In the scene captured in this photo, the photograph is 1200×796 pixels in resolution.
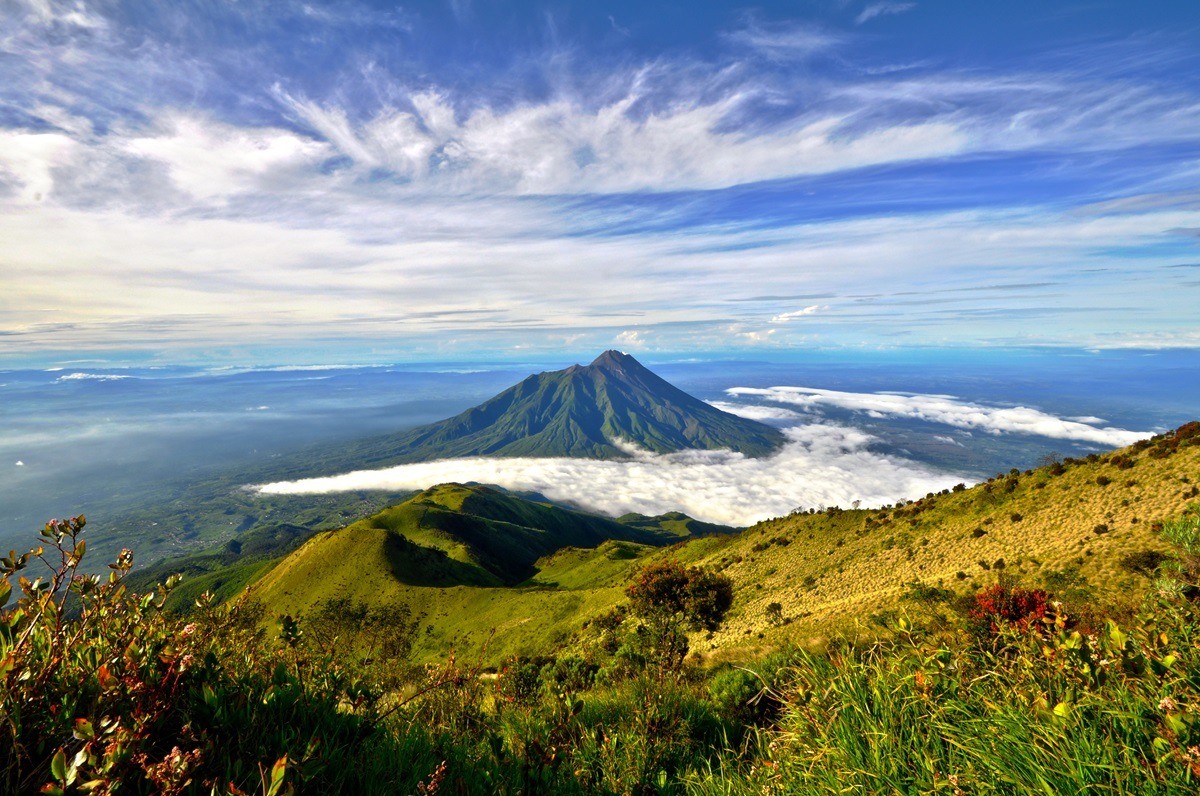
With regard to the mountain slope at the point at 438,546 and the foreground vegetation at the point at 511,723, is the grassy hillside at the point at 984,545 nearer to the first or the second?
the foreground vegetation at the point at 511,723

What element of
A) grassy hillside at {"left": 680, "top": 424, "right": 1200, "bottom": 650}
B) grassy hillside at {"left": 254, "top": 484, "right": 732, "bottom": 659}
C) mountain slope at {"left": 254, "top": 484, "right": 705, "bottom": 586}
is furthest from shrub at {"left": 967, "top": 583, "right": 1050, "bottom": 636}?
mountain slope at {"left": 254, "top": 484, "right": 705, "bottom": 586}

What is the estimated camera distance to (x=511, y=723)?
582cm

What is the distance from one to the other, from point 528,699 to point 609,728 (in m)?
2.36

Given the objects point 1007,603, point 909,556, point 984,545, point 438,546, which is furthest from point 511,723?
point 438,546

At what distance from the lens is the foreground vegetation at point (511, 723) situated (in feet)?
8.98

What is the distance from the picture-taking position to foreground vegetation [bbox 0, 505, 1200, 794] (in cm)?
274

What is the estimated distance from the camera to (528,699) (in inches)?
299

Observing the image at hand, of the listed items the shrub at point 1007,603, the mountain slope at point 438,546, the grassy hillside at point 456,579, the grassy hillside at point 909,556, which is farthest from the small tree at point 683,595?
the mountain slope at point 438,546

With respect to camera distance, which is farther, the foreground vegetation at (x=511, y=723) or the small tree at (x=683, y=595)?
the small tree at (x=683, y=595)

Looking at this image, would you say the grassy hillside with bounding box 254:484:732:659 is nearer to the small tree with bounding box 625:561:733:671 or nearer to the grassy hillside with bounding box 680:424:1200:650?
the small tree with bounding box 625:561:733:671

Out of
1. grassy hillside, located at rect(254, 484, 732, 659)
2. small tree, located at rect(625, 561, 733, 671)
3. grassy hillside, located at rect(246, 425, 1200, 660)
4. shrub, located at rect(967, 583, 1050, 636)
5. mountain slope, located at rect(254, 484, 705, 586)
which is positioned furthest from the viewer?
mountain slope, located at rect(254, 484, 705, 586)

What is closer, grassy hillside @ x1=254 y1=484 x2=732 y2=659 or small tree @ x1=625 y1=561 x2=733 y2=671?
small tree @ x1=625 y1=561 x2=733 y2=671

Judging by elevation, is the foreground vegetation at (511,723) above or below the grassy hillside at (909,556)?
above

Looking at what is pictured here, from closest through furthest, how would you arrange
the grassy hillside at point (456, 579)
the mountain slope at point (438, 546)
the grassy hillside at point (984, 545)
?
the grassy hillside at point (984, 545), the grassy hillside at point (456, 579), the mountain slope at point (438, 546)
